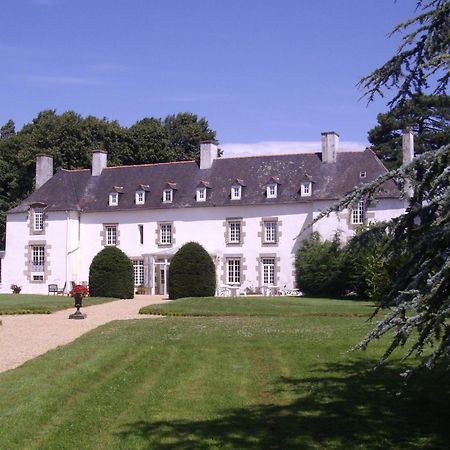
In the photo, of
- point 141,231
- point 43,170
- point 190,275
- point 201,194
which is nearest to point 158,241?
point 141,231

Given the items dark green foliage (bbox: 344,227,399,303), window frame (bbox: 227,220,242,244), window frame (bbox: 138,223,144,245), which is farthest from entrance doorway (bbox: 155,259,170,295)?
dark green foliage (bbox: 344,227,399,303)

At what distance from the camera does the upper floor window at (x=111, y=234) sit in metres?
37.9

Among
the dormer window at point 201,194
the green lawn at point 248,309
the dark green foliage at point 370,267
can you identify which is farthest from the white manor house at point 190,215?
the green lawn at point 248,309

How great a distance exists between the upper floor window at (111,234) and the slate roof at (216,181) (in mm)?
1025

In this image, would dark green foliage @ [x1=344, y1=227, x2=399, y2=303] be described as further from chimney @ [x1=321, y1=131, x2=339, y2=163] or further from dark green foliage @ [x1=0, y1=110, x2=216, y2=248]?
dark green foliage @ [x1=0, y1=110, x2=216, y2=248]

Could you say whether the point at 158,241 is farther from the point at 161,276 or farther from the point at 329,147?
the point at 329,147

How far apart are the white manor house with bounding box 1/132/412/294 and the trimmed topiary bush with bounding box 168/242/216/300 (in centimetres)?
610

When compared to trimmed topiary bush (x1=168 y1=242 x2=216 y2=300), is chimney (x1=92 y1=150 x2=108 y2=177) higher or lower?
higher

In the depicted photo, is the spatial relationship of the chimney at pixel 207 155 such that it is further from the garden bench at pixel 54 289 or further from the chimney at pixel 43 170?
the garden bench at pixel 54 289

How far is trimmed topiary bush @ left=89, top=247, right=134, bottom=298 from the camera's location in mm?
29875

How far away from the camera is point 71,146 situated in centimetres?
4819

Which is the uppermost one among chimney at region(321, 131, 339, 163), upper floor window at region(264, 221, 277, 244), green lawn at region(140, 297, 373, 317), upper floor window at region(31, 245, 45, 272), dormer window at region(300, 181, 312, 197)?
chimney at region(321, 131, 339, 163)

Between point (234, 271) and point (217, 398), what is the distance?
26.8 metres

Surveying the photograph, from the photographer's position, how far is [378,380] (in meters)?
9.67
